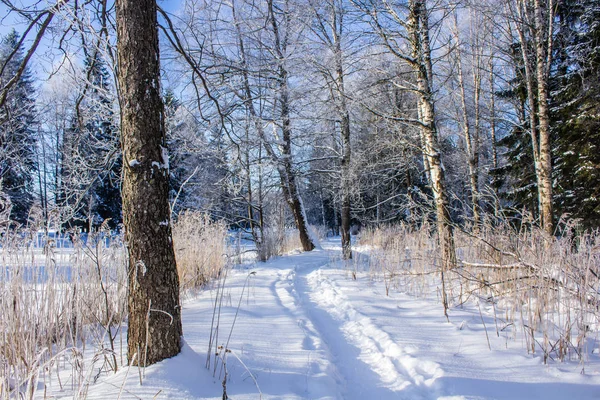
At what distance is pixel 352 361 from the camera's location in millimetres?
2369

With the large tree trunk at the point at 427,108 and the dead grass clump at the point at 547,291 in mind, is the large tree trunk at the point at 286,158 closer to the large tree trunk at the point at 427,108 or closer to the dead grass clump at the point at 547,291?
the large tree trunk at the point at 427,108

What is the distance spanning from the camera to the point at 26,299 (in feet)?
6.59

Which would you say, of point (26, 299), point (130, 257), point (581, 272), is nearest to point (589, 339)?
point (581, 272)

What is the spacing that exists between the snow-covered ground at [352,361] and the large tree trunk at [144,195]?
7.4 inches

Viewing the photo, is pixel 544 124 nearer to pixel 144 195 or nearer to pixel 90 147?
pixel 144 195

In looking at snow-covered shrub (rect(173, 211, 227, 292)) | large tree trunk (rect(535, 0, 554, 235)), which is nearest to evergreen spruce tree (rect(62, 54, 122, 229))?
snow-covered shrub (rect(173, 211, 227, 292))

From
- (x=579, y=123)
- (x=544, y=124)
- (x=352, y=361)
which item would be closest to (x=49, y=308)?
(x=352, y=361)

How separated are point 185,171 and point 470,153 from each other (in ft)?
50.9

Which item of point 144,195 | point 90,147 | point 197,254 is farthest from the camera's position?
point 197,254

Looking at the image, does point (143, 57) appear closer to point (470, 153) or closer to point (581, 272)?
point (581, 272)

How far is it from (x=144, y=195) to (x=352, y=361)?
1.94 metres

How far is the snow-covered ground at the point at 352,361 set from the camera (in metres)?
1.67

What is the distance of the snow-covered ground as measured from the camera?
1.67 metres

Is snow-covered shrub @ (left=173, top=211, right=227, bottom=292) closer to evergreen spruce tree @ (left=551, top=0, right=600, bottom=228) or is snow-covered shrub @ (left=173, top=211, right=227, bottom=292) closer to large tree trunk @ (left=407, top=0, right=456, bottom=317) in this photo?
large tree trunk @ (left=407, top=0, right=456, bottom=317)
